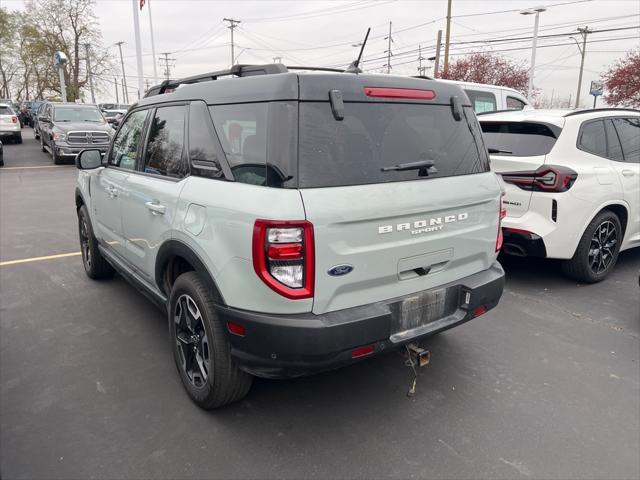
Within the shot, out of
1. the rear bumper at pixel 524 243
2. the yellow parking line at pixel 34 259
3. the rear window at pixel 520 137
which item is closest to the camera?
the rear bumper at pixel 524 243

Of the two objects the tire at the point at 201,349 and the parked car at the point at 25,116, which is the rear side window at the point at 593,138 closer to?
the tire at the point at 201,349

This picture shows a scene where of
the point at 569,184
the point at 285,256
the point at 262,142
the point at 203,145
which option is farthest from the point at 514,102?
the point at 285,256

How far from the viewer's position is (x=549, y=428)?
2.75 metres

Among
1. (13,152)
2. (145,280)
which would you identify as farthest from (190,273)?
(13,152)

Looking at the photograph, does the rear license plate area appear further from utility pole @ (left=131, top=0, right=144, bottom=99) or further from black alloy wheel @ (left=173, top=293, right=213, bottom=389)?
utility pole @ (left=131, top=0, right=144, bottom=99)

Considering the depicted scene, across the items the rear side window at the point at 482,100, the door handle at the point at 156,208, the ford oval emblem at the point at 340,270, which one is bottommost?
the ford oval emblem at the point at 340,270

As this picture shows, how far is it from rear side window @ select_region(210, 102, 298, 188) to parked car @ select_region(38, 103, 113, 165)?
13.8m

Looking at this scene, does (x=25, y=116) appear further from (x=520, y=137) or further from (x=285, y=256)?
(x=285, y=256)

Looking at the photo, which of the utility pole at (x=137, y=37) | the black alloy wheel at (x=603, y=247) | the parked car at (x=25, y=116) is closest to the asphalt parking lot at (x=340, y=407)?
the black alloy wheel at (x=603, y=247)

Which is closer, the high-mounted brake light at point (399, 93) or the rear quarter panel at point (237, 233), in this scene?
the rear quarter panel at point (237, 233)

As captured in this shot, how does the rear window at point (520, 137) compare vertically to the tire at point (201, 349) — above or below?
above

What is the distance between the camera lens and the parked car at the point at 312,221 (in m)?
2.26

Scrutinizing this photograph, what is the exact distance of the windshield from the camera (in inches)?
645

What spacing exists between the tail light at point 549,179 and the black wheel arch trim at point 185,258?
3.52 m
